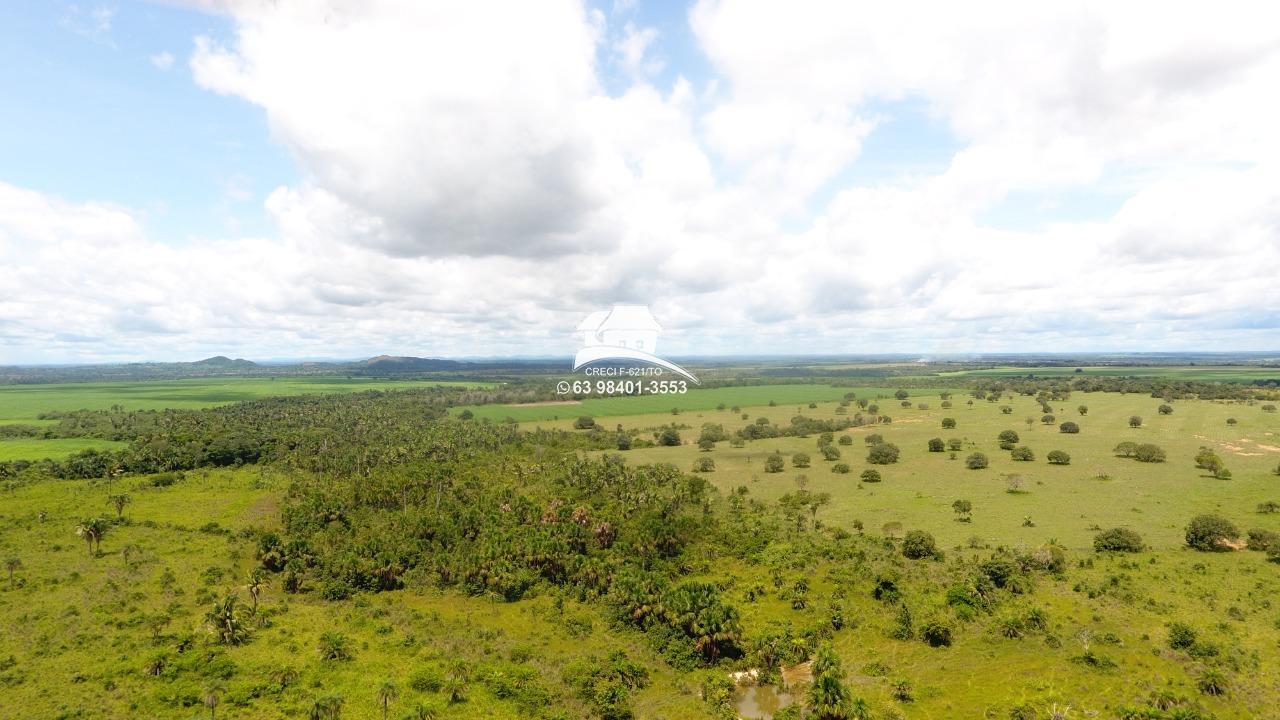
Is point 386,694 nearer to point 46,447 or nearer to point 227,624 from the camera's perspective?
point 227,624

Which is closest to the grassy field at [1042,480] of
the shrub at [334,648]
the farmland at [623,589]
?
the farmland at [623,589]

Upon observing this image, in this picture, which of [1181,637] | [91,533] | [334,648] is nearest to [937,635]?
[1181,637]

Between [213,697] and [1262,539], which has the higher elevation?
[1262,539]

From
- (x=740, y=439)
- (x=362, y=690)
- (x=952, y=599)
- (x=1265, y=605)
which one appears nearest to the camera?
(x=362, y=690)

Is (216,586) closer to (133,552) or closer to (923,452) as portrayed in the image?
(133,552)

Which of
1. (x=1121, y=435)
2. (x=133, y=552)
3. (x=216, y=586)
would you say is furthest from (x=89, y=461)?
(x=1121, y=435)

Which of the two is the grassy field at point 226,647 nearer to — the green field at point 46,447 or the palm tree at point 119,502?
the palm tree at point 119,502
